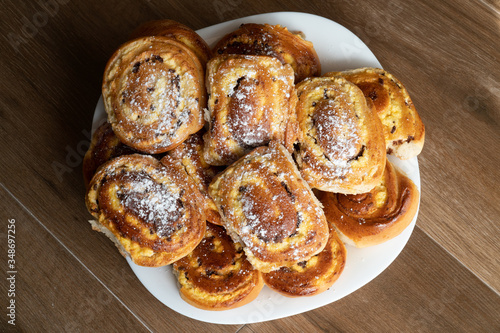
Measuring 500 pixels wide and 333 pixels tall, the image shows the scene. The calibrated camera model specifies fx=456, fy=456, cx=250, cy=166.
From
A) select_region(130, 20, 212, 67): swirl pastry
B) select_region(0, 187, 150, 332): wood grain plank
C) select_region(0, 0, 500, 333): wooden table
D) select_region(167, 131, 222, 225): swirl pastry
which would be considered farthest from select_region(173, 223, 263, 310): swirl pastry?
select_region(130, 20, 212, 67): swirl pastry

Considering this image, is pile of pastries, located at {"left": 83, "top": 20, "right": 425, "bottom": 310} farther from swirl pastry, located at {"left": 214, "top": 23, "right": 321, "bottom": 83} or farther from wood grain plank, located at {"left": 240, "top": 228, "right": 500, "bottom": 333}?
wood grain plank, located at {"left": 240, "top": 228, "right": 500, "bottom": 333}

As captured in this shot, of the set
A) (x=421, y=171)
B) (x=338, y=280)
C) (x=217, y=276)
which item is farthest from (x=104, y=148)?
(x=421, y=171)

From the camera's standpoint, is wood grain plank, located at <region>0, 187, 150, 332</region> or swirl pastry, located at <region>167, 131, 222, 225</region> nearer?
swirl pastry, located at <region>167, 131, 222, 225</region>

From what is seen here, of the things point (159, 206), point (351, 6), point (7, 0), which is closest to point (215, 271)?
point (159, 206)

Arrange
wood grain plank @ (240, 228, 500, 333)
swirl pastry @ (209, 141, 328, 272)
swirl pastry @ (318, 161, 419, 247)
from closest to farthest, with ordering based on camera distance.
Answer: swirl pastry @ (209, 141, 328, 272), swirl pastry @ (318, 161, 419, 247), wood grain plank @ (240, 228, 500, 333)

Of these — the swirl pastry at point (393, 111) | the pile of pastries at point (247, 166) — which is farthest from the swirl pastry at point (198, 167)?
the swirl pastry at point (393, 111)
